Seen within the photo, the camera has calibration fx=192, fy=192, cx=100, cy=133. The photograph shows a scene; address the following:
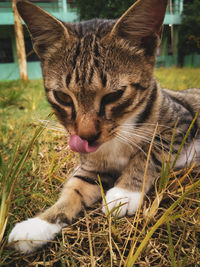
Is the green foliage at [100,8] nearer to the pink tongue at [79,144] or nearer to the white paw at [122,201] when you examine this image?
the pink tongue at [79,144]

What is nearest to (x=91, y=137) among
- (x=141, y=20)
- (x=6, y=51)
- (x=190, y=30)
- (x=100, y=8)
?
(x=141, y=20)

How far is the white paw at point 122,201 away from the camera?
26.3 inches

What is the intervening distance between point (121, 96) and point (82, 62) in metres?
0.20

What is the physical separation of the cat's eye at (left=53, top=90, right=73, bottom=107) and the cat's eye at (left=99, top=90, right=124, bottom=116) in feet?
0.43

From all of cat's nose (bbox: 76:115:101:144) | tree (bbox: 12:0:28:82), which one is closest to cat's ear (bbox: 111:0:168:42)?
cat's nose (bbox: 76:115:101:144)

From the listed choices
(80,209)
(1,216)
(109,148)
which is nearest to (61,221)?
(80,209)

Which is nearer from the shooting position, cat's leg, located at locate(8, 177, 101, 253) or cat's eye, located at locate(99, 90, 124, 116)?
cat's leg, located at locate(8, 177, 101, 253)

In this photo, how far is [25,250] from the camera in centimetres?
55

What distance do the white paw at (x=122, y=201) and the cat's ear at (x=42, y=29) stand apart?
631 mm

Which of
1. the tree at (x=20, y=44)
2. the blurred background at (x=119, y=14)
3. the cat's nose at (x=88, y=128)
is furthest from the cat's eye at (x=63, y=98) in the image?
the tree at (x=20, y=44)

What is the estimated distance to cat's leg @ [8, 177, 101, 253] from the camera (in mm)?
564

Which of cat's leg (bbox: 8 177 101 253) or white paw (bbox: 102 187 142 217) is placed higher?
white paw (bbox: 102 187 142 217)

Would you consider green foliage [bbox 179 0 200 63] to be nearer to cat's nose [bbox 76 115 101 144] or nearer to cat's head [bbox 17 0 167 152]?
cat's head [bbox 17 0 167 152]

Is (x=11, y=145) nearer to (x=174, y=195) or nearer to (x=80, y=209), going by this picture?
(x=80, y=209)
